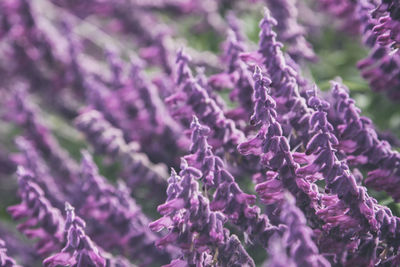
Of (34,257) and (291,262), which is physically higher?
(34,257)

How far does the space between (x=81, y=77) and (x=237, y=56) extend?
4.25 ft

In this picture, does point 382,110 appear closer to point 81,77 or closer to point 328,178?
point 328,178

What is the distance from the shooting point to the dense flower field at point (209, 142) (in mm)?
1405

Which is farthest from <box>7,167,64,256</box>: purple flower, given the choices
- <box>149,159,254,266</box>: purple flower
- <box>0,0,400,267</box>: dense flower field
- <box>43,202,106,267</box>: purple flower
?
<box>149,159,254,266</box>: purple flower

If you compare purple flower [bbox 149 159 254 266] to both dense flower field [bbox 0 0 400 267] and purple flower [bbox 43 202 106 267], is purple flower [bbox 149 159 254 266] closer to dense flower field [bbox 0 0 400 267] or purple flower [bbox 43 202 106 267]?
dense flower field [bbox 0 0 400 267]

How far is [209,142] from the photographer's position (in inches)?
68.8

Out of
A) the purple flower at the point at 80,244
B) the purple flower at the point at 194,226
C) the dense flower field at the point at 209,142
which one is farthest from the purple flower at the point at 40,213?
the purple flower at the point at 194,226

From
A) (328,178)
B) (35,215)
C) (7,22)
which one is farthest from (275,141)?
(7,22)

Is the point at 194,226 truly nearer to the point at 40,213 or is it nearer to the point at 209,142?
the point at 209,142

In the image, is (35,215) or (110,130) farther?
(110,130)

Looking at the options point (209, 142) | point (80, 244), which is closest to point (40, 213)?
point (80, 244)

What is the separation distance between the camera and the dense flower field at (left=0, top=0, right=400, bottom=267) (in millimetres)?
1405

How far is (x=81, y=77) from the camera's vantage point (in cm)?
294

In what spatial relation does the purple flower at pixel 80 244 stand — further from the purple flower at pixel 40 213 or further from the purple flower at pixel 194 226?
the purple flower at pixel 40 213
